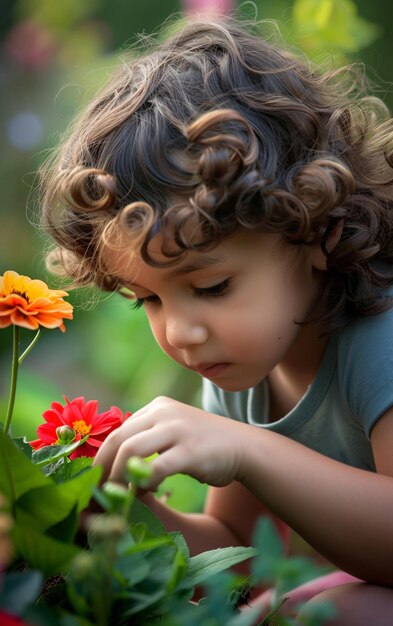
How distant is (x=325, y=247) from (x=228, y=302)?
8.6 inches

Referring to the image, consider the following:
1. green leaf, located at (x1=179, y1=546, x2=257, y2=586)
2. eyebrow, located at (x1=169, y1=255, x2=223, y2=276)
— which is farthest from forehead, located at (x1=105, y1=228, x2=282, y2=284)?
green leaf, located at (x1=179, y1=546, x2=257, y2=586)

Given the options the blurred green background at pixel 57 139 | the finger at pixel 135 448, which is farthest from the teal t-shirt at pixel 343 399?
the blurred green background at pixel 57 139

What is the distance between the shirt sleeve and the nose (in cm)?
26

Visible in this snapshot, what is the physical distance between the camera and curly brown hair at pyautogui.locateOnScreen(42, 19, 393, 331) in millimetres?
1095

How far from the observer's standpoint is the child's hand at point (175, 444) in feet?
2.69

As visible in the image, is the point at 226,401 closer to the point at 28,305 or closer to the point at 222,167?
the point at 222,167

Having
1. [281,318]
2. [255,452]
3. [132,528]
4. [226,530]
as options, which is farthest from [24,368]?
[132,528]

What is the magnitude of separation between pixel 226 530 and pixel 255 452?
620 millimetres

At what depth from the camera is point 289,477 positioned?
3.27ft

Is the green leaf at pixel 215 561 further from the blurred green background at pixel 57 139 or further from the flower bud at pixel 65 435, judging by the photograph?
the blurred green background at pixel 57 139

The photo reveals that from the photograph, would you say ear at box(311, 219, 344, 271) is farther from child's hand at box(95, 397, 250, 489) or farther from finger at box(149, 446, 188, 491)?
finger at box(149, 446, 188, 491)

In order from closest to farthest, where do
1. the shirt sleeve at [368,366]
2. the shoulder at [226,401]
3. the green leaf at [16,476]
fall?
the green leaf at [16,476]
the shirt sleeve at [368,366]
the shoulder at [226,401]

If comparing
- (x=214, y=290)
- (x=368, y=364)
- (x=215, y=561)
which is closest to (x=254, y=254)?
(x=214, y=290)

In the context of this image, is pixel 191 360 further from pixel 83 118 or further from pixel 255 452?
pixel 83 118
